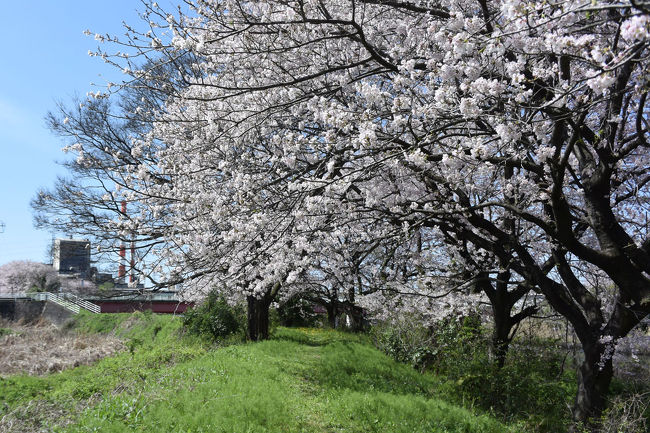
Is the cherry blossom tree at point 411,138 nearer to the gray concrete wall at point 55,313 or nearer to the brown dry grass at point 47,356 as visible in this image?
the brown dry grass at point 47,356

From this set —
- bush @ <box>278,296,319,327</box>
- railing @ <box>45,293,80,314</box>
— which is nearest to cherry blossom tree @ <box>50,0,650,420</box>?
bush @ <box>278,296,319,327</box>

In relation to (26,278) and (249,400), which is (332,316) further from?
(26,278)

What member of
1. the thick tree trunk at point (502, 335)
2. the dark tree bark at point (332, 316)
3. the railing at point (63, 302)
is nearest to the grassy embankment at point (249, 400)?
the thick tree trunk at point (502, 335)

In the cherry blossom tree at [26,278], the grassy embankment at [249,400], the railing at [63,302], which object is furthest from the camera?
the cherry blossom tree at [26,278]

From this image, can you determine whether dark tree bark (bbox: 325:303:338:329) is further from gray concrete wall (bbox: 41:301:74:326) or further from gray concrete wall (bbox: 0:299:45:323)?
gray concrete wall (bbox: 0:299:45:323)

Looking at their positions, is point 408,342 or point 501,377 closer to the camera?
point 501,377

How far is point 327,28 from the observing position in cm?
631

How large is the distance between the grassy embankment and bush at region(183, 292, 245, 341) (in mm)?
4614

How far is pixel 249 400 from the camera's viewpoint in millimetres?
6723

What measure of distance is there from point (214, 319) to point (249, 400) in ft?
34.2

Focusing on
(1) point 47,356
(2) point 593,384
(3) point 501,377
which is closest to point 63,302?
(1) point 47,356

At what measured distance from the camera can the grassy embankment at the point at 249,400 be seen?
591cm

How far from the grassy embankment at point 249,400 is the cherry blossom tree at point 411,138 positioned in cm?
197

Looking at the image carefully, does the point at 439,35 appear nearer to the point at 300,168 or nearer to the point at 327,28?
the point at 327,28
